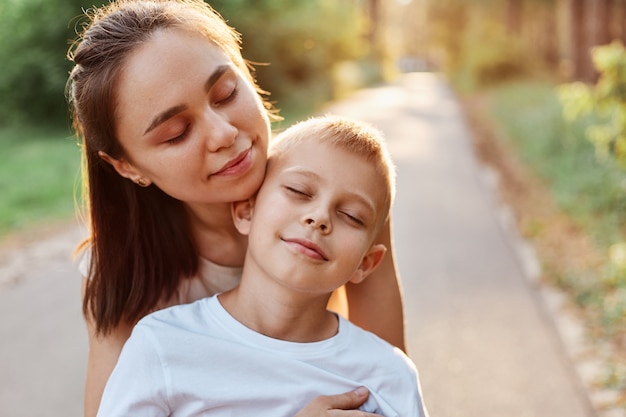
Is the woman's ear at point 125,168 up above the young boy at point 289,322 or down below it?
above

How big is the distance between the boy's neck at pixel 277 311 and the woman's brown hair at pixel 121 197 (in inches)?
Result: 10.5

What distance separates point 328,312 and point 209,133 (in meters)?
0.57

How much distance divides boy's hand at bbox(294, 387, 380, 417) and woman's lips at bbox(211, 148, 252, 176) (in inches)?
22.6

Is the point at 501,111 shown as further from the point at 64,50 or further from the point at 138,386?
the point at 138,386

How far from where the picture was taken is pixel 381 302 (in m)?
2.18

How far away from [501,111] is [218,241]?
1748cm

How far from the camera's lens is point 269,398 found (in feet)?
5.77

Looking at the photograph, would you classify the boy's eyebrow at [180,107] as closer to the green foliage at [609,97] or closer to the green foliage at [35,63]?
the green foliage at [609,97]

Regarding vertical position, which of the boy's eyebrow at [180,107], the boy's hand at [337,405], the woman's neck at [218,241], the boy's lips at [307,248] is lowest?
the boy's hand at [337,405]

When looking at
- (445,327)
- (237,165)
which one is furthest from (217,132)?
(445,327)

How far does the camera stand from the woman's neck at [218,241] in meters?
2.14

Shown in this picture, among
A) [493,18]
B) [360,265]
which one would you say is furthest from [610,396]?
[493,18]

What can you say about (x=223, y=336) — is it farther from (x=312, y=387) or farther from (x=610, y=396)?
(x=610, y=396)

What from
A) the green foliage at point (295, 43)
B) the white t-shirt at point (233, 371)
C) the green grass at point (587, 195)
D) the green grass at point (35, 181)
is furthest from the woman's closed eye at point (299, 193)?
the green foliage at point (295, 43)
